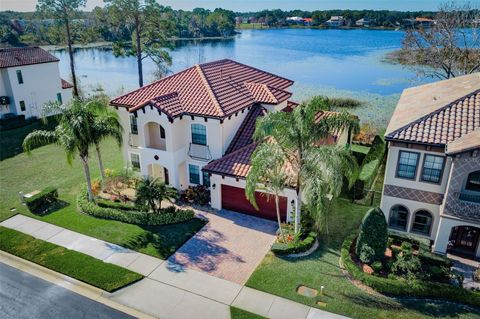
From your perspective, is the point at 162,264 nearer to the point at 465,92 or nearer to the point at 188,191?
the point at 188,191

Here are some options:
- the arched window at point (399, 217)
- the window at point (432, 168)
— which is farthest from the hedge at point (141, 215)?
the window at point (432, 168)

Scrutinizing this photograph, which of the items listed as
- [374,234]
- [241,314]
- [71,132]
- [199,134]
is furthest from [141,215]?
[374,234]

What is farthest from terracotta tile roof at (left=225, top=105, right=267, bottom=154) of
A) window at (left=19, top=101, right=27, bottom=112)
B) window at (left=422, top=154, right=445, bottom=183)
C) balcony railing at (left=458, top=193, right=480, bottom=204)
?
window at (left=19, top=101, right=27, bottom=112)

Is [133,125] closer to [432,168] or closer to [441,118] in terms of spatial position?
[432,168]

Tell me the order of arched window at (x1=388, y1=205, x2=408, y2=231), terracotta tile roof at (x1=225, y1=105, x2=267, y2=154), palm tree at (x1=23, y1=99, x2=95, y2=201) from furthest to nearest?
1. terracotta tile roof at (x1=225, y1=105, x2=267, y2=154)
2. palm tree at (x1=23, y1=99, x2=95, y2=201)
3. arched window at (x1=388, y1=205, x2=408, y2=231)

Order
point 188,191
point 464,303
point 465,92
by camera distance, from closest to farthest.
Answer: point 464,303
point 465,92
point 188,191

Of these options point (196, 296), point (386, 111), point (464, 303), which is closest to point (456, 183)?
point (464, 303)

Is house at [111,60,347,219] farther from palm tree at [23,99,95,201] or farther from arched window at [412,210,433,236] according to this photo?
arched window at [412,210,433,236]
